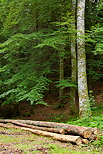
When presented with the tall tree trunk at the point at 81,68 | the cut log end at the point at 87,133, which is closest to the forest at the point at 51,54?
the tall tree trunk at the point at 81,68

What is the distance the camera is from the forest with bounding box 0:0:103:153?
7.71 metres

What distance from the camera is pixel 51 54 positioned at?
39.8 feet

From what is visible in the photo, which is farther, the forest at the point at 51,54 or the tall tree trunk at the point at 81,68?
the tall tree trunk at the point at 81,68

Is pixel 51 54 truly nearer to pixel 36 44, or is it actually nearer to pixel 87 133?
pixel 36 44

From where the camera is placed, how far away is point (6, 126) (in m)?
8.52

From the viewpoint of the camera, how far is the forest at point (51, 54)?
25.3 ft

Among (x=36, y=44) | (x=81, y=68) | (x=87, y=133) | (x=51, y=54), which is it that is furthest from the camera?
(x=51, y=54)

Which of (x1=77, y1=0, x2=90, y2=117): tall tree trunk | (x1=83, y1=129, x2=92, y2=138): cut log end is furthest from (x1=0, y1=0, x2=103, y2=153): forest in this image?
(x1=83, y1=129, x2=92, y2=138): cut log end

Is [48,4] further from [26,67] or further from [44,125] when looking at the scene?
[44,125]

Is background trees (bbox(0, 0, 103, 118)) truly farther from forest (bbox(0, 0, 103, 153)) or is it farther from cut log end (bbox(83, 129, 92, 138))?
cut log end (bbox(83, 129, 92, 138))

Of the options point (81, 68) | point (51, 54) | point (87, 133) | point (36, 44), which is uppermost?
point (36, 44)

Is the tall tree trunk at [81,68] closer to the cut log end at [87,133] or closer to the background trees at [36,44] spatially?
the background trees at [36,44]

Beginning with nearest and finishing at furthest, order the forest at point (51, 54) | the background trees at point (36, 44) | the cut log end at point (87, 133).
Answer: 1. the cut log end at point (87, 133)
2. the forest at point (51, 54)
3. the background trees at point (36, 44)

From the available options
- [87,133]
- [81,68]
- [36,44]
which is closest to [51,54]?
[36,44]
